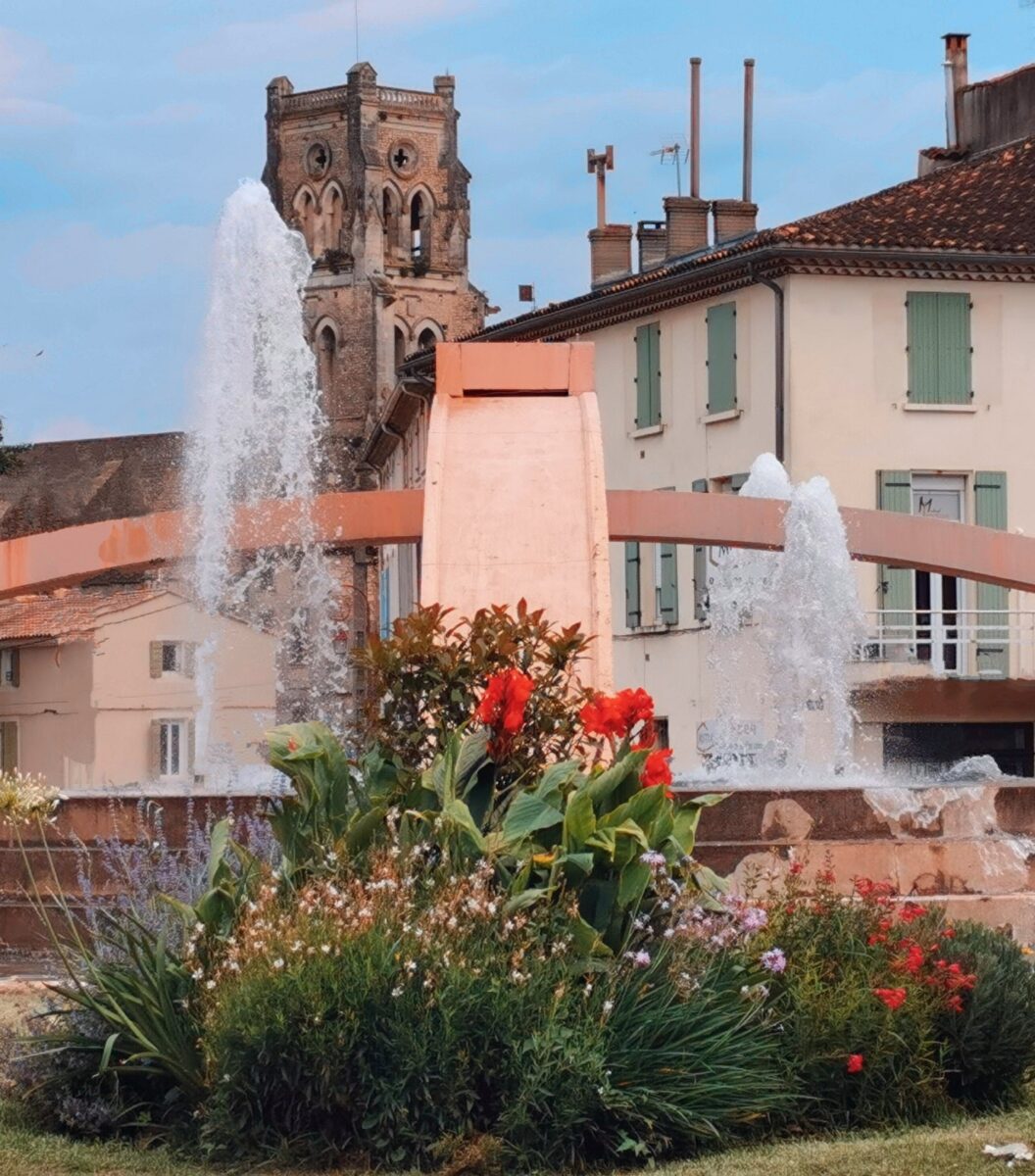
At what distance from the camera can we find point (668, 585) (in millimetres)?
38094

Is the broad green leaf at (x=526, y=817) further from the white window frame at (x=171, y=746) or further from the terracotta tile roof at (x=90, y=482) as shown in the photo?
the terracotta tile roof at (x=90, y=482)

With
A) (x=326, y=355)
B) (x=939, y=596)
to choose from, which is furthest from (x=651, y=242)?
(x=326, y=355)

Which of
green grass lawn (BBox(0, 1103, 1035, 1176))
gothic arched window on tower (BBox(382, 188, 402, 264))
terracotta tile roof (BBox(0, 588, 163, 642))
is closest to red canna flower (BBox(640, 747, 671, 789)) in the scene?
green grass lawn (BBox(0, 1103, 1035, 1176))

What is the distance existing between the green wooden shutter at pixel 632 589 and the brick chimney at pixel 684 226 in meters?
6.69

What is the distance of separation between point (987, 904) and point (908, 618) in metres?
22.5

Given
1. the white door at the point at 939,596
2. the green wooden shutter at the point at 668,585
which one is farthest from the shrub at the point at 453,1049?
the green wooden shutter at the point at 668,585

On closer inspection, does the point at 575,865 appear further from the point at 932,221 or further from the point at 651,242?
the point at 651,242

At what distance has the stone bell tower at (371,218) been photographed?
117 meters

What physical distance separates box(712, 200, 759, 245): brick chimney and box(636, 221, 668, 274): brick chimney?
1.71 metres

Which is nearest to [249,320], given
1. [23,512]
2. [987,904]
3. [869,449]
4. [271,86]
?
[869,449]

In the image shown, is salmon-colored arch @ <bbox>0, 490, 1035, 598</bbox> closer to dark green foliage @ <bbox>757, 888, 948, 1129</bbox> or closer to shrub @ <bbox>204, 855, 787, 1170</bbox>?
dark green foliage @ <bbox>757, 888, 948, 1129</bbox>

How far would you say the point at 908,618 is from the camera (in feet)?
118

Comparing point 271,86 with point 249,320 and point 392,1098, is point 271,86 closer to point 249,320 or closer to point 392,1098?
point 249,320

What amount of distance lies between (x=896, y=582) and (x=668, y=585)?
383 cm
